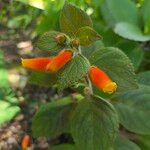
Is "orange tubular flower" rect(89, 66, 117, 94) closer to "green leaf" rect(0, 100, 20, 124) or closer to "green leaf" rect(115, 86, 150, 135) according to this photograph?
"green leaf" rect(115, 86, 150, 135)

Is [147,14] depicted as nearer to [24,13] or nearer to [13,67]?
[13,67]

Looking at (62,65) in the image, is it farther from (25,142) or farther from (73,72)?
(25,142)

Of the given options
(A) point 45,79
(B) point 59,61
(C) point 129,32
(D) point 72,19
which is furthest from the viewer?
(C) point 129,32

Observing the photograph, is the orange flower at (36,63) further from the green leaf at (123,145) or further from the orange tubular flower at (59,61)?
the green leaf at (123,145)

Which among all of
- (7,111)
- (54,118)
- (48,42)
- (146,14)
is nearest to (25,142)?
(7,111)

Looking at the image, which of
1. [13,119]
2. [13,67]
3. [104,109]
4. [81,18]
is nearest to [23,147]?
[13,119]

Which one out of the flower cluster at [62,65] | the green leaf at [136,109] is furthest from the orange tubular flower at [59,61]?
the green leaf at [136,109]

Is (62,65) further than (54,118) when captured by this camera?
No
